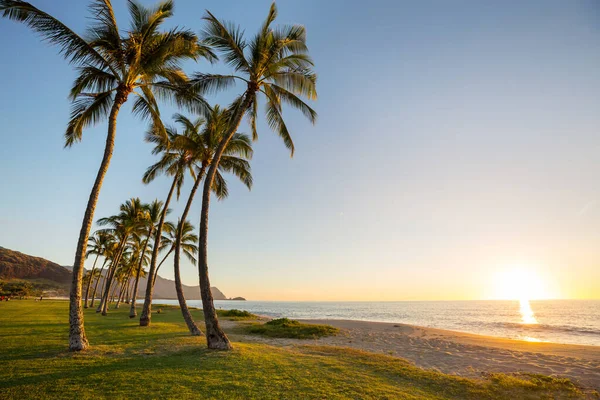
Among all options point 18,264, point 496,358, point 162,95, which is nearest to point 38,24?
point 162,95

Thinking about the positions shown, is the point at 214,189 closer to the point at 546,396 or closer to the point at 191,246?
the point at 191,246

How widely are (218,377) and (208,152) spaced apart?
1243 cm

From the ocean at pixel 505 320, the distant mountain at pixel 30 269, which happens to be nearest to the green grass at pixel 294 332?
the ocean at pixel 505 320

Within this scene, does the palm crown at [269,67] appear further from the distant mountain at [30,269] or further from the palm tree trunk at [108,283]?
the distant mountain at [30,269]

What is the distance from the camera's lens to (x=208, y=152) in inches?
675

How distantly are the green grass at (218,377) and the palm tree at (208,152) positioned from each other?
18.7 feet

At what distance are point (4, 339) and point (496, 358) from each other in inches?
790

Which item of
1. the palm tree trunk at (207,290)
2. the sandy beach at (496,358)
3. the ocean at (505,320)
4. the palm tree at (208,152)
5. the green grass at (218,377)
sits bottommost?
the ocean at (505,320)

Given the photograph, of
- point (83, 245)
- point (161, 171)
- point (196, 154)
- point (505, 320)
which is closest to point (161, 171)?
point (161, 171)

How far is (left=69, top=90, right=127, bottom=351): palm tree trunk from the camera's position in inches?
380

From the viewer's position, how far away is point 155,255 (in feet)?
62.3

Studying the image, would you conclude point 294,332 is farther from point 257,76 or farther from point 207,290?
point 257,76

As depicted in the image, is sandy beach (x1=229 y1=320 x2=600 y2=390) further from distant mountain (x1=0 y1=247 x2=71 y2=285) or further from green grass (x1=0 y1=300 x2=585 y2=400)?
distant mountain (x1=0 y1=247 x2=71 y2=285)

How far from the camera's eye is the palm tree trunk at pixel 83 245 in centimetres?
966
